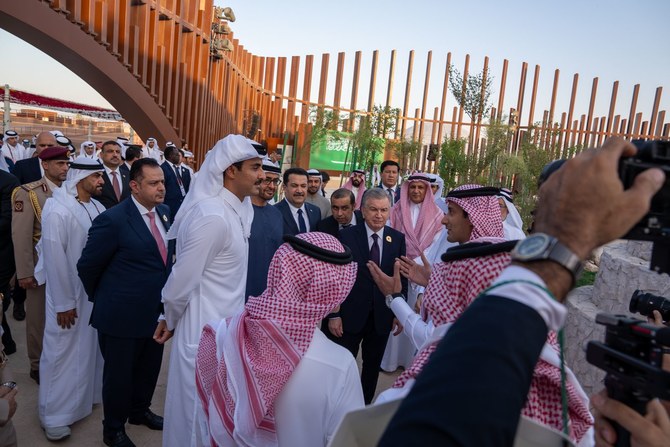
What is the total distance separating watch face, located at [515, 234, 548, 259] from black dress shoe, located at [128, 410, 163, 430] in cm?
373

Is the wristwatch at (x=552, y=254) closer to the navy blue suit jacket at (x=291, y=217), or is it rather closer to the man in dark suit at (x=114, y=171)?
the navy blue suit jacket at (x=291, y=217)

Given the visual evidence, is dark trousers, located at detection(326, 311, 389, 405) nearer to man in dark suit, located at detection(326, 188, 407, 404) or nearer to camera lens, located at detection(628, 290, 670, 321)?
man in dark suit, located at detection(326, 188, 407, 404)

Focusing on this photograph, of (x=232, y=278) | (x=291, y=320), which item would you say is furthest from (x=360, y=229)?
(x=291, y=320)

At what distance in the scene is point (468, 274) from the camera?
153cm

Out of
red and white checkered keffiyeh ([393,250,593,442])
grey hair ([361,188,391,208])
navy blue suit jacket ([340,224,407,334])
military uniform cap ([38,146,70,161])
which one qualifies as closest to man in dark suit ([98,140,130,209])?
military uniform cap ([38,146,70,161])

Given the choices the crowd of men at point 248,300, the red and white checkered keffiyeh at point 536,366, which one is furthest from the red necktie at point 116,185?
the red and white checkered keffiyeh at point 536,366

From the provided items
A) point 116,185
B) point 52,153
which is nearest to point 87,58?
point 116,185

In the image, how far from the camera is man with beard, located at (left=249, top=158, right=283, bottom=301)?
3.77m

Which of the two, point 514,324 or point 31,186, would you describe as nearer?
point 514,324

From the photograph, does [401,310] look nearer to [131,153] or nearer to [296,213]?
[296,213]

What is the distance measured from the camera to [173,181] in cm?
885

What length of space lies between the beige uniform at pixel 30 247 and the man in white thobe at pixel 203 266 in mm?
1955

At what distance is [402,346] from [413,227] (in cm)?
134

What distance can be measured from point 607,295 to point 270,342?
394 centimetres
